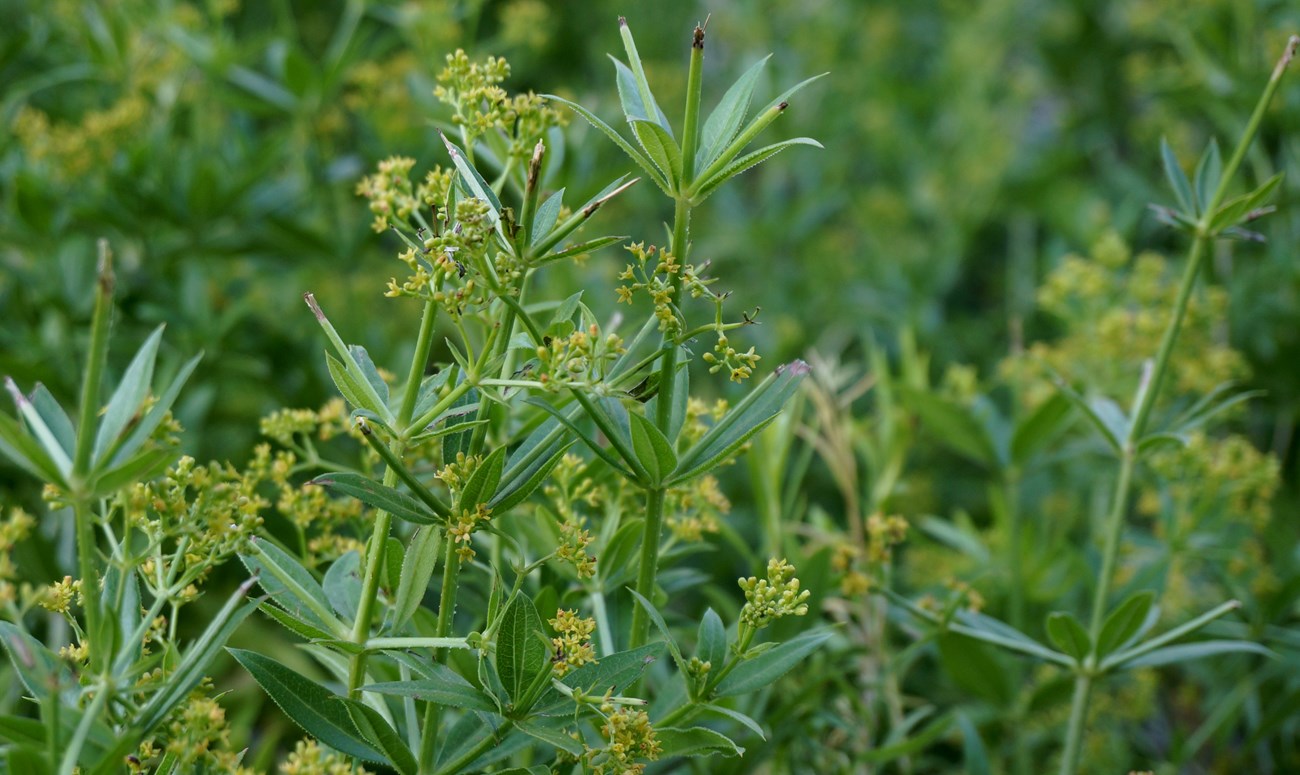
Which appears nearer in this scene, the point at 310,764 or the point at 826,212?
the point at 310,764

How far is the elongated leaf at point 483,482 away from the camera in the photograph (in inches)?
27.2

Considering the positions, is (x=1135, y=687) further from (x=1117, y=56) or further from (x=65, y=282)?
(x=1117, y=56)

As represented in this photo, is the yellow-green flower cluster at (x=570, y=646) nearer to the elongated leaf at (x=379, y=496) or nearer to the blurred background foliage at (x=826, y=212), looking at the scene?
the elongated leaf at (x=379, y=496)

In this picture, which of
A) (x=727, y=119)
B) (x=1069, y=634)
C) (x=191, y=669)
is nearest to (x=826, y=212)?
(x=1069, y=634)

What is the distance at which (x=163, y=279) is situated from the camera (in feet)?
5.50

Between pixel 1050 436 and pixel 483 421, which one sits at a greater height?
pixel 483 421

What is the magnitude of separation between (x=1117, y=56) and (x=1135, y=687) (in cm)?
183

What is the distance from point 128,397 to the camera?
628 mm

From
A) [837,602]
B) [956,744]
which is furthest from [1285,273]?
[837,602]

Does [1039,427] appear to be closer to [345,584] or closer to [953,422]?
[953,422]

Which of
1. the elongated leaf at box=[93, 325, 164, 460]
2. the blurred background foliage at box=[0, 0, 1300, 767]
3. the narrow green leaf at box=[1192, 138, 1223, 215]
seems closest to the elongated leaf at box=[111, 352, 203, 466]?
the elongated leaf at box=[93, 325, 164, 460]

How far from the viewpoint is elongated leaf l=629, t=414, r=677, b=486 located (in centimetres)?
70

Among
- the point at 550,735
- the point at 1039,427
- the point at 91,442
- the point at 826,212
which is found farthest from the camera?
the point at 826,212

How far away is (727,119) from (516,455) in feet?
0.81
